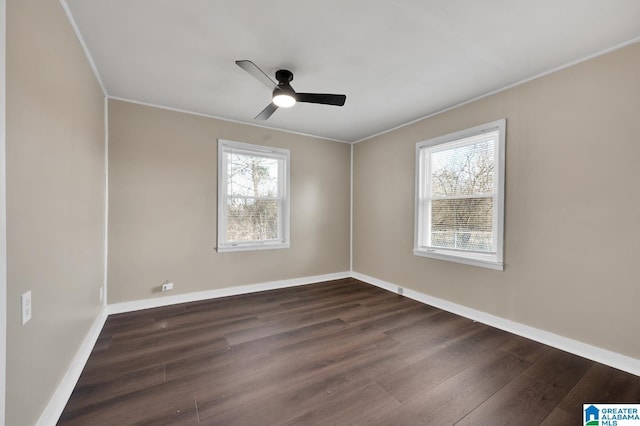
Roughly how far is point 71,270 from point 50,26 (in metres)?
1.54

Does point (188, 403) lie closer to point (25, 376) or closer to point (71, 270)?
point (25, 376)

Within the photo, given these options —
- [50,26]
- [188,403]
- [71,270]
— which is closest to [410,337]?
[188,403]

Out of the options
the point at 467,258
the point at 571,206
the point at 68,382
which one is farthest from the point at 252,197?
the point at 571,206

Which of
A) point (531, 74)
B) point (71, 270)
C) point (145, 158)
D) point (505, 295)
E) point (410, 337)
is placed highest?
point (531, 74)

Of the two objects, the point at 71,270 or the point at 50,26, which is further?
the point at 71,270

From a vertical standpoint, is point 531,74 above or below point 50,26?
above

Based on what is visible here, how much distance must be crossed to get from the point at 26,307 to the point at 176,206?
2363 millimetres

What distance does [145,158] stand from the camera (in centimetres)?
331

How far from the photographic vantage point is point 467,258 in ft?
10.3

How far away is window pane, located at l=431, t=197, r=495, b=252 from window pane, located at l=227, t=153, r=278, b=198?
7.97ft

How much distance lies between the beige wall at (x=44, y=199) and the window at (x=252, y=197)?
5.47 feet

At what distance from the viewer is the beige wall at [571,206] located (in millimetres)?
2084

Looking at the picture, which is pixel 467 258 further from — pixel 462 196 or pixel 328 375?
pixel 328 375

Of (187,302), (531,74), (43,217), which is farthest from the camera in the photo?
(187,302)
